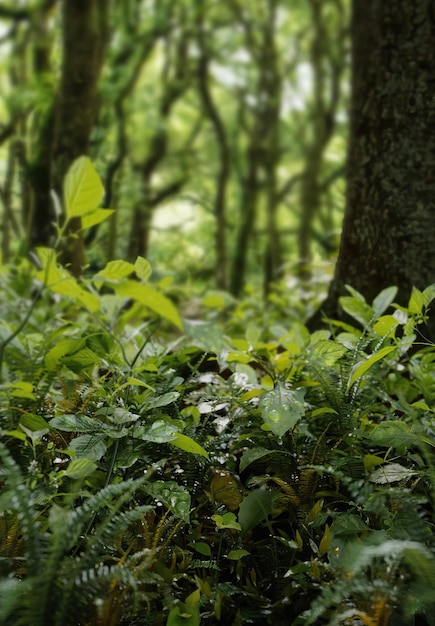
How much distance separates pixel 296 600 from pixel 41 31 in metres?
9.73

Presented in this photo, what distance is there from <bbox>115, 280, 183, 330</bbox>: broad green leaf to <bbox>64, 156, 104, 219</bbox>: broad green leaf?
0.21m

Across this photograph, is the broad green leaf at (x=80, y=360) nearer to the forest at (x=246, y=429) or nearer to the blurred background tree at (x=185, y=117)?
the forest at (x=246, y=429)

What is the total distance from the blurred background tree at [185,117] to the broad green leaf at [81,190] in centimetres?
291

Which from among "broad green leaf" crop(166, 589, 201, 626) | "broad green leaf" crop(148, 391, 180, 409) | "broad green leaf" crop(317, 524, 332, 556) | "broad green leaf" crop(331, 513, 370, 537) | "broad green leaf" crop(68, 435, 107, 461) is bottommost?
"broad green leaf" crop(166, 589, 201, 626)

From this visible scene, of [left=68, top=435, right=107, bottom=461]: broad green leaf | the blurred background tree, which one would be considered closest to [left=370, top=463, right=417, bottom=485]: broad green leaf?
[left=68, top=435, right=107, bottom=461]: broad green leaf

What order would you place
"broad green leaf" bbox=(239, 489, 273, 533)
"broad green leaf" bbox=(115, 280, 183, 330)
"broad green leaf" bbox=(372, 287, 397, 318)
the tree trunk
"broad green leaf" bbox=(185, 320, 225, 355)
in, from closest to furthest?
"broad green leaf" bbox=(115, 280, 183, 330)
"broad green leaf" bbox=(185, 320, 225, 355)
"broad green leaf" bbox=(239, 489, 273, 533)
"broad green leaf" bbox=(372, 287, 397, 318)
the tree trunk

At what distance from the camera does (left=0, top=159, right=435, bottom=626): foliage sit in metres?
1.00

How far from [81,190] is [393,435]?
3.12 ft

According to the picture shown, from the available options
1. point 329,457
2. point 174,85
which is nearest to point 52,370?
point 329,457

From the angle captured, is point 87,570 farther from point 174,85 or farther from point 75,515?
point 174,85

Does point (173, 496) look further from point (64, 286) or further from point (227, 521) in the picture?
point (64, 286)

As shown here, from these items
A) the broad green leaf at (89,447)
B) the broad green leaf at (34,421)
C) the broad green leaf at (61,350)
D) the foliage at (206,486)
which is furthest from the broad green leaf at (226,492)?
the broad green leaf at (61,350)

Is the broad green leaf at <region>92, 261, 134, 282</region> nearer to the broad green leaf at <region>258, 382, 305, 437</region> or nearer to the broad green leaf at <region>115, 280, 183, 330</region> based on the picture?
the broad green leaf at <region>115, 280, 183, 330</region>

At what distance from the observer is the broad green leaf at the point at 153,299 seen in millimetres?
946
